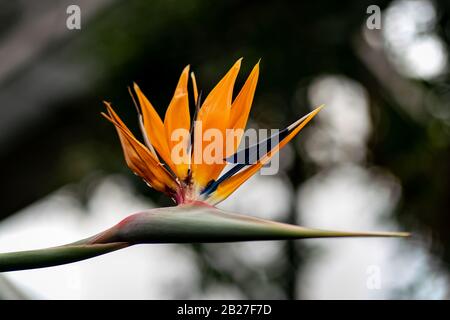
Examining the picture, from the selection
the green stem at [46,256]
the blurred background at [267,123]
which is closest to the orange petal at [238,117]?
the green stem at [46,256]

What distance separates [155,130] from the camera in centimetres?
79

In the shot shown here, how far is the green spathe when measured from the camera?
63cm

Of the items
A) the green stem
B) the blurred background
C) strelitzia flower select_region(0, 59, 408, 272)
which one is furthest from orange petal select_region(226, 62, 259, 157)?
the blurred background

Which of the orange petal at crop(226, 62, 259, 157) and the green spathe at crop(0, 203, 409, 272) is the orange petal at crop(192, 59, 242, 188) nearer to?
the orange petal at crop(226, 62, 259, 157)

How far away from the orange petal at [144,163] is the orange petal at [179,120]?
19mm

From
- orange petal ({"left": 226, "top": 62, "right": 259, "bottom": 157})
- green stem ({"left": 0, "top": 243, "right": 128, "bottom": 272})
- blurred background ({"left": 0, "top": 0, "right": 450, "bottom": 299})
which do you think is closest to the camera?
green stem ({"left": 0, "top": 243, "right": 128, "bottom": 272})

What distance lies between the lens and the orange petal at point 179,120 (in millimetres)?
783

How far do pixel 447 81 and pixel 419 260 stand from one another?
63 centimetres

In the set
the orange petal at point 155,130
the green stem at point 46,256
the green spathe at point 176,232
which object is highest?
the orange petal at point 155,130

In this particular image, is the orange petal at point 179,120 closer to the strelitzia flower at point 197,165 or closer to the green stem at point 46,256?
the strelitzia flower at point 197,165

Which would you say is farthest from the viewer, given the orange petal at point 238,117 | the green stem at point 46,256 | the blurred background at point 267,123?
the blurred background at point 267,123

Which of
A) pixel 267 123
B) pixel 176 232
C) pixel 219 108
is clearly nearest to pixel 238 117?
pixel 219 108
